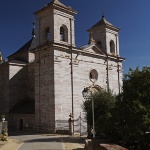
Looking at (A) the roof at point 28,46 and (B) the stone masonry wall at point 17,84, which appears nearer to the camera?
(B) the stone masonry wall at point 17,84

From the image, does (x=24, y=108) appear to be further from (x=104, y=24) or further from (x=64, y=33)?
(x=104, y=24)

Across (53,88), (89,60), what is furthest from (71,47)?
(53,88)

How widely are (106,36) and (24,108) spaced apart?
1525 cm

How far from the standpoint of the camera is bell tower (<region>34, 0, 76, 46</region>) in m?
29.7

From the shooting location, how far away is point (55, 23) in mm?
29734

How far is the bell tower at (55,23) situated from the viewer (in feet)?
97.5

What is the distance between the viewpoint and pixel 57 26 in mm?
29922

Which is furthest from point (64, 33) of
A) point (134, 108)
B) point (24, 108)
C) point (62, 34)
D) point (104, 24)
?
point (134, 108)

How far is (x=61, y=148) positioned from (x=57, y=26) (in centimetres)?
1612

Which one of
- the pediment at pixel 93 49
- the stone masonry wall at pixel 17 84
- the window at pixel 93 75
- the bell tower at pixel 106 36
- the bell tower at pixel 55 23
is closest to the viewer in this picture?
the bell tower at pixel 55 23

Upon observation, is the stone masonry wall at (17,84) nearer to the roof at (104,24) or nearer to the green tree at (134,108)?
the roof at (104,24)

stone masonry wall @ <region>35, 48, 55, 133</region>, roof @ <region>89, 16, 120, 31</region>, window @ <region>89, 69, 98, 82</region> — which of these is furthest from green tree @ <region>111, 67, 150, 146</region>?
roof @ <region>89, 16, 120, 31</region>

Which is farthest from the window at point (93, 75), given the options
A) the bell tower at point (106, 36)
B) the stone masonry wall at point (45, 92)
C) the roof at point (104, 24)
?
the roof at point (104, 24)

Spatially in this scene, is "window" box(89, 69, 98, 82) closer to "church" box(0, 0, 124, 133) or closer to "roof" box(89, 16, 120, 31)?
"church" box(0, 0, 124, 133)
